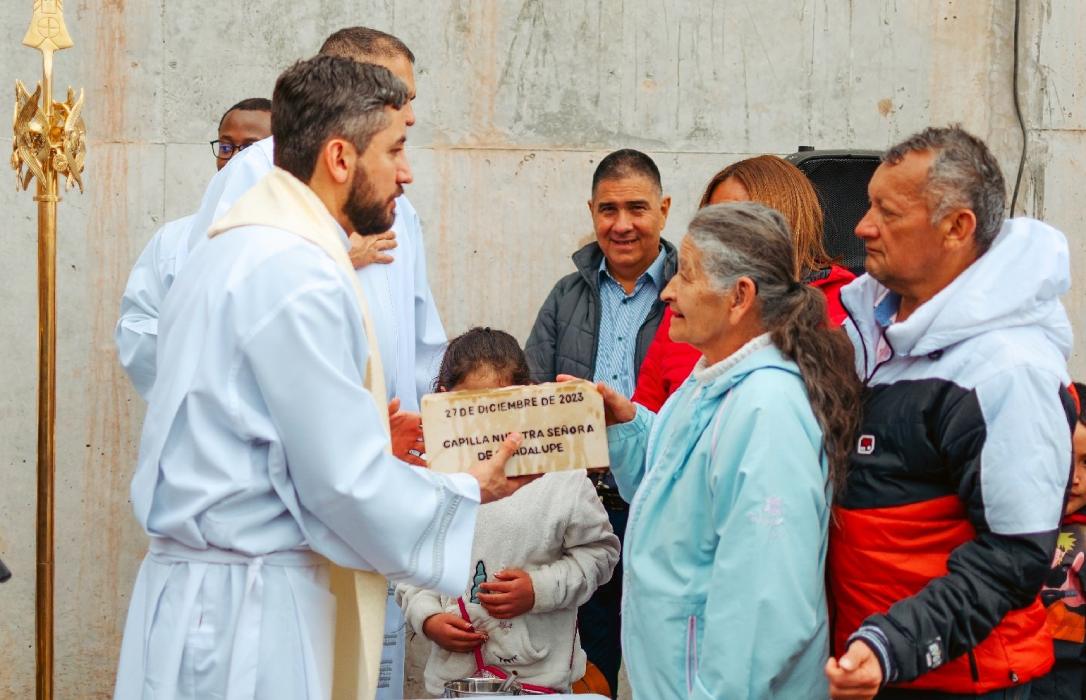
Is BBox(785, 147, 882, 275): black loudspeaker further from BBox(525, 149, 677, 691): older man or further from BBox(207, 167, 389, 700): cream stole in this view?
BBox(207, 167, 389, 700): cream stole

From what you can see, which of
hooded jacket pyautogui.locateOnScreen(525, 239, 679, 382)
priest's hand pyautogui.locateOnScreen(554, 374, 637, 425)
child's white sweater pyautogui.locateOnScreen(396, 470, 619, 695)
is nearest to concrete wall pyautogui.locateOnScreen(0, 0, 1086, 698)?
hooded jacket pyautogui.locateOnScreen(525, 239, 679, 382)

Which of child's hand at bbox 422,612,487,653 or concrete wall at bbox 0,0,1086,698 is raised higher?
concrete wall at bbox 0,0,1086,698

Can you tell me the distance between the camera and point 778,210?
4.02 meters

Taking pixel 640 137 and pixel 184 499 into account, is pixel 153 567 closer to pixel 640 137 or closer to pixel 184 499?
pixel 184 499

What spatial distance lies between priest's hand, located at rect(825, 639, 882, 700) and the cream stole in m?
1.01

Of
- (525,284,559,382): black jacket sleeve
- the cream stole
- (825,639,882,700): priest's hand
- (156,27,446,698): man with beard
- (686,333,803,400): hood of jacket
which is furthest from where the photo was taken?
(525,284,559,382): black jacket sleeve

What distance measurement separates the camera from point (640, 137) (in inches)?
230

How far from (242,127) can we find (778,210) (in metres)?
2.05

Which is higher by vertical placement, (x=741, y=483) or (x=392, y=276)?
(x=392, y=276)

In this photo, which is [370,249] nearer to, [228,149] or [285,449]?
[228,149]

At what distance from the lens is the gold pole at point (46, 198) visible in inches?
187

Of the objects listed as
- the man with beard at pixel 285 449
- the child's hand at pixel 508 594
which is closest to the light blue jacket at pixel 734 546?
the man with beard at pixel 285 449

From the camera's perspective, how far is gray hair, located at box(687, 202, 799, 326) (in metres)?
3.19

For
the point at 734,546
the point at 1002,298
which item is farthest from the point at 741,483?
the point at 1002,298
